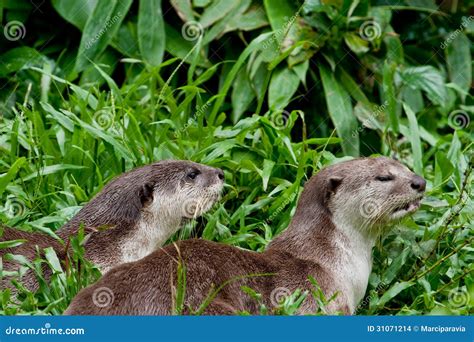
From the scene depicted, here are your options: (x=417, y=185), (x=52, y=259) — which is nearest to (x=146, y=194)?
(x=52, y=259)

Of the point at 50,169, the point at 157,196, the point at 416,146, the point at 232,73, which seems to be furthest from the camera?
the point at 232,73

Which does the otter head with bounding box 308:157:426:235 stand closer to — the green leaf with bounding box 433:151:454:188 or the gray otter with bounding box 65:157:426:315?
the gray otter with bounding box 65:157:426:315

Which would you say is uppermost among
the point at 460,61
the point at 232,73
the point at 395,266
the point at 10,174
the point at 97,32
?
the point at 97,32

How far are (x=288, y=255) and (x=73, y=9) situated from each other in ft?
9.33

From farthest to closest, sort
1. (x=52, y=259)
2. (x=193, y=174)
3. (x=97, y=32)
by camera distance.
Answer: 1. (x=97, y=32)
2. (x=193, y=174)
3. (x=52, y=259)

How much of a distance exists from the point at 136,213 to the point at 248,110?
6.93 feet

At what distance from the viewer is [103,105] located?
6.34 meters

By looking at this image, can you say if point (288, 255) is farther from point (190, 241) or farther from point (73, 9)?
point (73, 9)

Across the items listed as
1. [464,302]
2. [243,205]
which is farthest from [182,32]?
[464,302]

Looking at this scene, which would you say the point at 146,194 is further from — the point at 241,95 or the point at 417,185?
the point at 241,95

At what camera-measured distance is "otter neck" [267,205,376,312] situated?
5199mm

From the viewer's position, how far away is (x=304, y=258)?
5.18 m

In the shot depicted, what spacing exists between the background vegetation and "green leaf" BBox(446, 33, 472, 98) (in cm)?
1

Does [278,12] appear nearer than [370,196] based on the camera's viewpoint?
No
